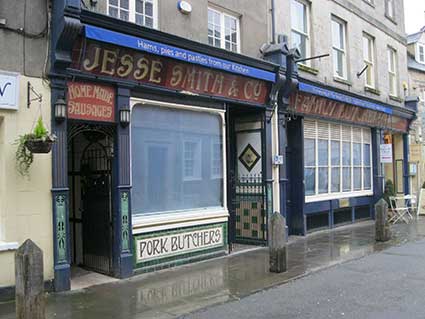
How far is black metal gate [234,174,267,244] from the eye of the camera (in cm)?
1124

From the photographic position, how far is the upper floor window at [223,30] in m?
10.2

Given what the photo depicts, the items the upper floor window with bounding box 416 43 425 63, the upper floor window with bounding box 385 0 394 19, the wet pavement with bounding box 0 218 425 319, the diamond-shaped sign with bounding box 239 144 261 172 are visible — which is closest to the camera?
the wet pavement with bounding box 0 218 425 319

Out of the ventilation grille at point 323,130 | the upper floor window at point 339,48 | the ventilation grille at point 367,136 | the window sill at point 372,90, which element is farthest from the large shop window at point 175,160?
the ventilation grille at point 367,136

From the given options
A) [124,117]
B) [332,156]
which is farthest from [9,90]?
[332,156]

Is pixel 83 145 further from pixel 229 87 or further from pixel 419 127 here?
pixel 419 127

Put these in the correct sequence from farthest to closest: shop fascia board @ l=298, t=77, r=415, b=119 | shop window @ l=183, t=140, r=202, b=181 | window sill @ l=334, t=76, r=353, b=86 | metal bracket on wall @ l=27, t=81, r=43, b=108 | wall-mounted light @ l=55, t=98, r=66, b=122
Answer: window sill @ l=334, t=76, r=353, b=86, shop fascia board @ l=298, t=77, r=415, b=119, shop window @ l=183, t=140, r=202, b=181, wall-mounted light @ l=55, t=98, r=66, b=122, metal bracket on wall @ l=27, t=81, r=43, b=108

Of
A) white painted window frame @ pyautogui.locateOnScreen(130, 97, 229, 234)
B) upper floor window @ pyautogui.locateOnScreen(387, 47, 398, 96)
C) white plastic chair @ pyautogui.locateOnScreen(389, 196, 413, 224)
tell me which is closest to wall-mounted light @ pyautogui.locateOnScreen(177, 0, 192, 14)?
white painted window frame @ pyautogui.locateOnScreen(130, 97, 229, 234)

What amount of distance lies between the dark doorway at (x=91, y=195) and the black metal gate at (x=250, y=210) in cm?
413

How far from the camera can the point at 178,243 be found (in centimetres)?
902

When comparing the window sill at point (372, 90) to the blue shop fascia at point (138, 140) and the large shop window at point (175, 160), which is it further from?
the large shop window at point (175, 160)

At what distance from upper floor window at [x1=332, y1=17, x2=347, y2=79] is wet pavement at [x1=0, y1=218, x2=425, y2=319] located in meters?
A: 5.96

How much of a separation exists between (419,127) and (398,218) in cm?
584

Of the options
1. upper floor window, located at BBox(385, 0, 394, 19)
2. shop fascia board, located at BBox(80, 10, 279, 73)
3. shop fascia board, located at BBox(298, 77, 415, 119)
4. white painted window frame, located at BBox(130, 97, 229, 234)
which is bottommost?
white painted window frame, located at BBox(130, 97, 229, 234)

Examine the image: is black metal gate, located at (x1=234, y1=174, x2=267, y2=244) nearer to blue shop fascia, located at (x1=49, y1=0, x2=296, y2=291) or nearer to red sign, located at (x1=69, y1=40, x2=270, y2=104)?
blue shop fascia, located at (x1=49, y1=0, x2=296, y2=291)
